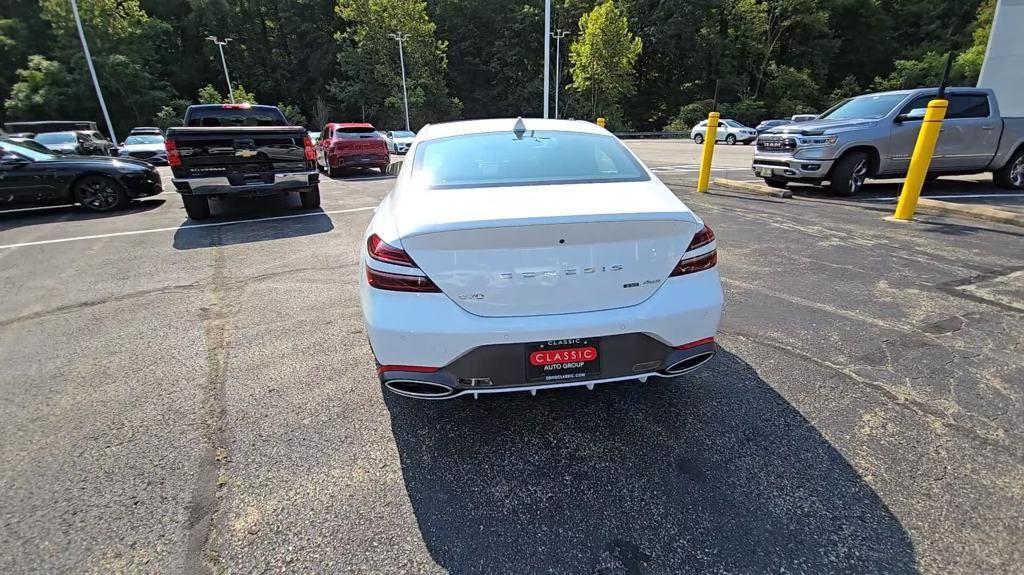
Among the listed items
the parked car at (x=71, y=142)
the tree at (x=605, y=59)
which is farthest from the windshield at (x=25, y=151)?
the tree at (x=605, y=59)

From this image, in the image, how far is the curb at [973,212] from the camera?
6.79 metres

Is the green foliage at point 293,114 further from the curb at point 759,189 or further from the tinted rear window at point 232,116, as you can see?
the curb at point 759,189

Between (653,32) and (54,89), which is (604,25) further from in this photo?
(54,89)

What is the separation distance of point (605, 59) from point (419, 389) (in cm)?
4524

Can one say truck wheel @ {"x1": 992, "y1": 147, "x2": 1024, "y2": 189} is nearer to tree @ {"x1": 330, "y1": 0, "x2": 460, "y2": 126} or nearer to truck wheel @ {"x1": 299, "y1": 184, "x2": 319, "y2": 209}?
truck wheel @ {"x1": 299, "y1": 184, "x2": 319, "y2": 209}

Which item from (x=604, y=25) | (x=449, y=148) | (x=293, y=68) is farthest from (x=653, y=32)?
(x=449, y=148)

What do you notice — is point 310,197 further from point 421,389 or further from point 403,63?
point 403,63

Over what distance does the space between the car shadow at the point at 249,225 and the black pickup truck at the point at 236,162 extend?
0.47 m

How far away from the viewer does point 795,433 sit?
2568 mm

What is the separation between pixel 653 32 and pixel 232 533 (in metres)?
55.6

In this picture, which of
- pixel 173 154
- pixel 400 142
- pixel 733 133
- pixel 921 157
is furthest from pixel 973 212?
pixel 733 133

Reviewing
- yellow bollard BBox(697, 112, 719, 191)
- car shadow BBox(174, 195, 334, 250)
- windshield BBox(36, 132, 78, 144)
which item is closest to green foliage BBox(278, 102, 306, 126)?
windshield BBox(36, 132, 78, 144)

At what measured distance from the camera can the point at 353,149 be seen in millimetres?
14922

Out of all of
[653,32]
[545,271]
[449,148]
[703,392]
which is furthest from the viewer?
[653,32]
